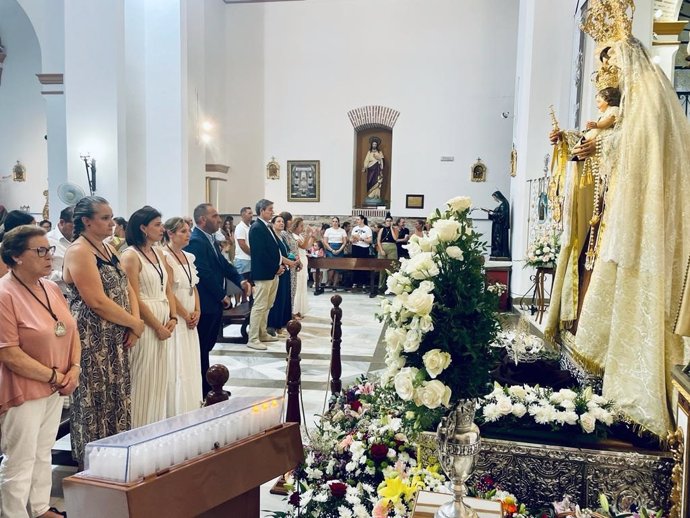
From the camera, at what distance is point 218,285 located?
16.5 feet

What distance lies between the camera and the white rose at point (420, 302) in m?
1.75

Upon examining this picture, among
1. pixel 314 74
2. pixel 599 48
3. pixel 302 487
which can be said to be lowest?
pixel 302 487

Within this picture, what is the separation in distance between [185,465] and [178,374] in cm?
286

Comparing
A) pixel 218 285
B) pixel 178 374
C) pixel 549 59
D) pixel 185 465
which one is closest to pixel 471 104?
pixel 549 59

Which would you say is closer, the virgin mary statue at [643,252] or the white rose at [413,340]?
the white rose at [413,340]

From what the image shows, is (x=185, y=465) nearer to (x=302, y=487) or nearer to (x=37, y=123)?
(x=302, y=487)

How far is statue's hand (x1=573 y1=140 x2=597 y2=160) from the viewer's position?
3.66 meters

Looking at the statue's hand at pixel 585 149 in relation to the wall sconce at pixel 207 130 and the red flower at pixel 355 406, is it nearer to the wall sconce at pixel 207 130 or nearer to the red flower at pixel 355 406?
the red flower at pixel 355 406

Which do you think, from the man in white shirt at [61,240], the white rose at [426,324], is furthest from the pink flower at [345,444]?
the man in white shirt at [61,240]

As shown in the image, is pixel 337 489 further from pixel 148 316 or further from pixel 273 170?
pixel 273 170

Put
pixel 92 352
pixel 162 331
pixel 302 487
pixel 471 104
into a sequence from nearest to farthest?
1. pixel 302 487
2. pixel 92 352
3. pixel 162 331
4. pixel 471 104

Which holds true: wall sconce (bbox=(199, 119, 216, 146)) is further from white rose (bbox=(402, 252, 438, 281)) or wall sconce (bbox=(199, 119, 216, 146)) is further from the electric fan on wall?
white rose (bbox=(402, 252, 438, 281))

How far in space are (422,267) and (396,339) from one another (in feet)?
0.81

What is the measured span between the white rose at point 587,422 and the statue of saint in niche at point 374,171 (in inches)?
514
